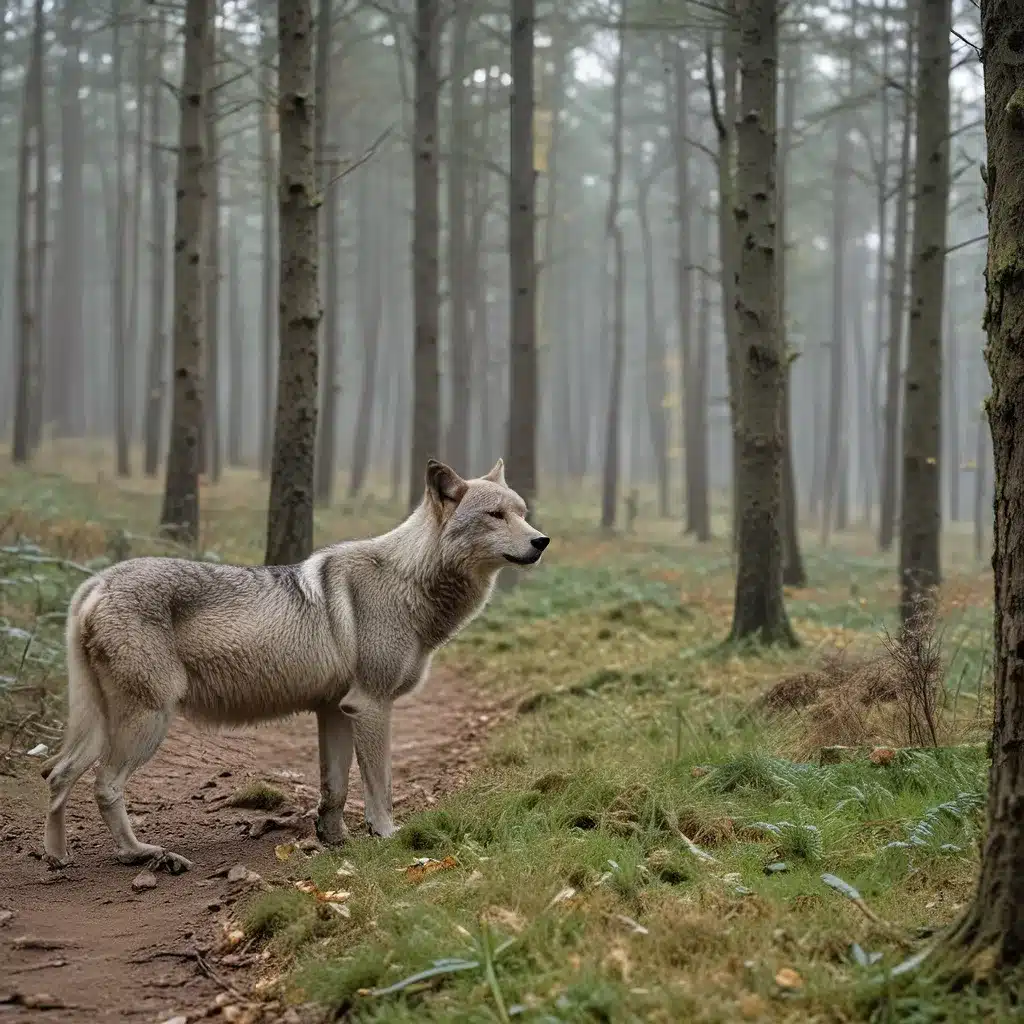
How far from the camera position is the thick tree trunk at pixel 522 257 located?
15.9 m

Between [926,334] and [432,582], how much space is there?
8.17 meters

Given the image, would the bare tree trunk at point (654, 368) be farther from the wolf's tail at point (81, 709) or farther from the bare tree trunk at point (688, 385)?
the wolf's tail at point (81, 709)

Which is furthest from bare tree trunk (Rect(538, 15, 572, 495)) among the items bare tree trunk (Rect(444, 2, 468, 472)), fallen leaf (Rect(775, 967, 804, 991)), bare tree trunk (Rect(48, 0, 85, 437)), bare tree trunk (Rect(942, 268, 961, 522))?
fallen leaf (Rect(775, 967, 804, 991))

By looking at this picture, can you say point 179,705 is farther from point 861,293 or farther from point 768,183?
point 861,293

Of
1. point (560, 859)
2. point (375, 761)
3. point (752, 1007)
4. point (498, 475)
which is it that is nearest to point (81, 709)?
point (375, 761)

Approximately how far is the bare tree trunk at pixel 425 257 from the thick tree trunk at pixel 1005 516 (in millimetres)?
13018

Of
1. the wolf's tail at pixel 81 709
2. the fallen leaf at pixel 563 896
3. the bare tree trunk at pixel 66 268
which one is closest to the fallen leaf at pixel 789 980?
the fallen leaf at pixel 563 896

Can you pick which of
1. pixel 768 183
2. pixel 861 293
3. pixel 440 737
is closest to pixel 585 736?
pixel 440 737

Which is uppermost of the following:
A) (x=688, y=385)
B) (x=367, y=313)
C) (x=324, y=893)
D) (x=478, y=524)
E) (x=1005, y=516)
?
(x=367, y=313)

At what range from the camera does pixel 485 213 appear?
94.8ft

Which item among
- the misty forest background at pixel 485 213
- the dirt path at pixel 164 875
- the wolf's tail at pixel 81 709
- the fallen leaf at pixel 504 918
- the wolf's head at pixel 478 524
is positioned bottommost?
the dirt path at pixel 164 875

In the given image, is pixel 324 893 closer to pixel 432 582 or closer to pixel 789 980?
pixel 432 582

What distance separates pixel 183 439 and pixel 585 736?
9.06m

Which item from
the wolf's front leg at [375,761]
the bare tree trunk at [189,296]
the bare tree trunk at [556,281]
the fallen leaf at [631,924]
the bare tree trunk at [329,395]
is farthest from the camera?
the bare tree trunk at [556,281]
